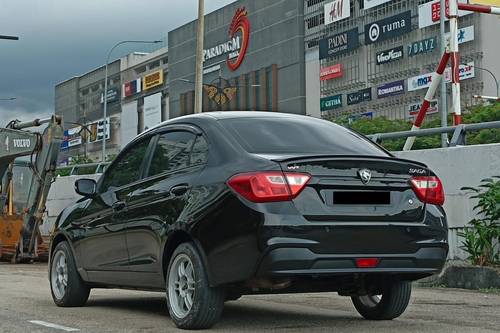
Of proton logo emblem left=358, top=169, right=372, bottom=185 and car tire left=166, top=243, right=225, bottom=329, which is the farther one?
car tire left=166, top=243, right=225, bottom=329

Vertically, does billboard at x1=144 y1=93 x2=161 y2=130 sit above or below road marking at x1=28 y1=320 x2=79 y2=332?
above

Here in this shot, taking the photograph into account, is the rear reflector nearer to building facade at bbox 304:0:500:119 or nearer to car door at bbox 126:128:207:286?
car door at bbox 126:128:207:286

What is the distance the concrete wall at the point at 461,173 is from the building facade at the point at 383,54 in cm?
6635

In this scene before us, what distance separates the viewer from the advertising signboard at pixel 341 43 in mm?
94562

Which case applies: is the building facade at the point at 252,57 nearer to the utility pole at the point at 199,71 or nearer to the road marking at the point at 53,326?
the utility pole at the point at 199,71

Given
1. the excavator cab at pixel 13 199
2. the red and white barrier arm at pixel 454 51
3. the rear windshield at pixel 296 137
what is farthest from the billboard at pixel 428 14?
the rear windshield at pixel 296 137

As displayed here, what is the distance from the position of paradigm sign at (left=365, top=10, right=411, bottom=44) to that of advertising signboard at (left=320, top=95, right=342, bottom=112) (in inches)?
280

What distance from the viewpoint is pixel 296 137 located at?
7.32 metres

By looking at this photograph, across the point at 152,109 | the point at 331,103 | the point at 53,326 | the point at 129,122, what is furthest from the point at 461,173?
the point at 129,122

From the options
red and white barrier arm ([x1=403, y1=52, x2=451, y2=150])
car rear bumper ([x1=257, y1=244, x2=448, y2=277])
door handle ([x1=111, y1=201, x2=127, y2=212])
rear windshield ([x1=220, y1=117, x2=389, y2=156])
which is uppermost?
red and white barrier arm ([x1=403, y1=52, x2=451, y2=150])

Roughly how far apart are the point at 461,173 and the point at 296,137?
18.7 feet

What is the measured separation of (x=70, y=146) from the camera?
172375 mm

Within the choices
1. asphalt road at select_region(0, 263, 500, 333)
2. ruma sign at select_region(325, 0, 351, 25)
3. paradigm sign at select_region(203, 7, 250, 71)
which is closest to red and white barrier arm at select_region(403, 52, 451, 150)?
asphalt road at select_region(0, 263, 500, 333)

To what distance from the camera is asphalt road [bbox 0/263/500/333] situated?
7.22 meters
